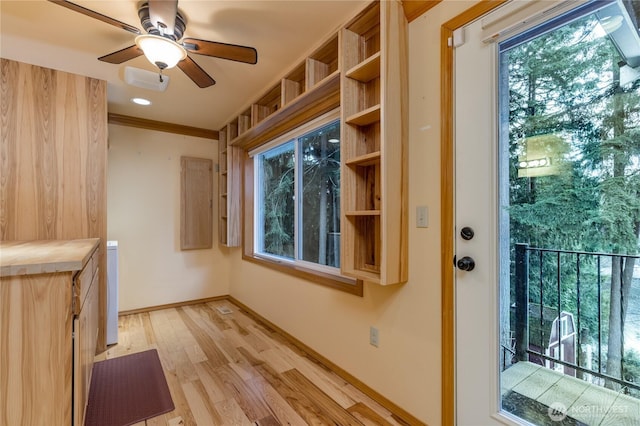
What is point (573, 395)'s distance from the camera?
3.78 feet

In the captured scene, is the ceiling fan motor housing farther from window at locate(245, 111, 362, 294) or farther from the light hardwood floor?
the light hardwood floor

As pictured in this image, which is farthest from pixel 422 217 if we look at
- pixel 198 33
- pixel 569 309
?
pixel 198 33

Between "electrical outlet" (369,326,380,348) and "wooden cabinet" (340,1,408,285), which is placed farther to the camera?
"electrical outlet" (369,326,380,348)

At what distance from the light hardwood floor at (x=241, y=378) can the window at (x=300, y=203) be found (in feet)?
2.28

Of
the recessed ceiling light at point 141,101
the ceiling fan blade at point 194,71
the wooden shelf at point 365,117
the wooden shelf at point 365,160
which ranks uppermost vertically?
the recessed ceiling light at point 141,101

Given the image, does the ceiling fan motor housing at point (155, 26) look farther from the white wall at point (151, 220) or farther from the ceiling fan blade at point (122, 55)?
the white wall at point (151, 220)

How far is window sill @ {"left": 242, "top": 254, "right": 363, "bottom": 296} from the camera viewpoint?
207 cm

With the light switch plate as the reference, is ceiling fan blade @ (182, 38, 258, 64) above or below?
above

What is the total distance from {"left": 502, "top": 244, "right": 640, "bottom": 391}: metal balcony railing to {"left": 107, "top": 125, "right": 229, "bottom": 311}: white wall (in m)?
3.83

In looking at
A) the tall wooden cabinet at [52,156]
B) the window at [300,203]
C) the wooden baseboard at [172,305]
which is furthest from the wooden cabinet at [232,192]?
the tall wooden cabinet at [52,156]

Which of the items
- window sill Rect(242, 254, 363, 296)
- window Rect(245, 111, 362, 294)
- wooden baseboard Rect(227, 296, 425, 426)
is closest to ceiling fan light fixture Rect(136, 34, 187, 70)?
window Rect(245, 111, 362, 294)

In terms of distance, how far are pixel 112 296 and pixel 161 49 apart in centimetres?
245

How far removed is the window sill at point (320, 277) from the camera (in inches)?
81.6

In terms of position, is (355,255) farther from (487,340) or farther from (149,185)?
(149,185)
